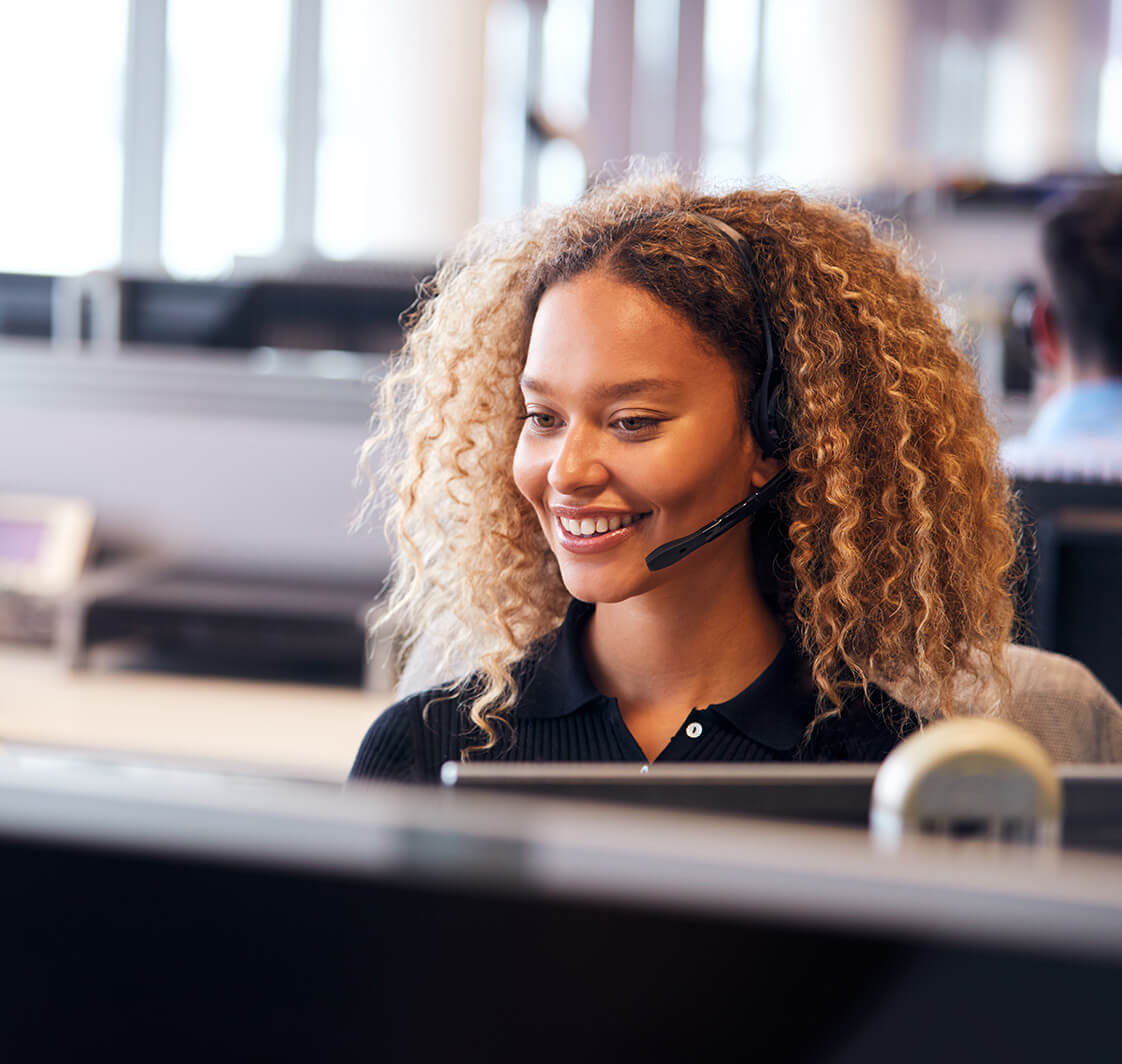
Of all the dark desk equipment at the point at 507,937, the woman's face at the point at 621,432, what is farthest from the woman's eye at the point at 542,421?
the dark desk equipment at the point at 507,937

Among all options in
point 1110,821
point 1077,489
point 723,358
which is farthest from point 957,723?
point 1077,489

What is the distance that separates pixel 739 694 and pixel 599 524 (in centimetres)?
16

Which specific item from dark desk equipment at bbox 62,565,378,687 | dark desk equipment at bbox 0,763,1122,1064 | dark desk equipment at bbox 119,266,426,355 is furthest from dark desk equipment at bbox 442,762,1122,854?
dark desk equipment at bbox 119,266,426,355

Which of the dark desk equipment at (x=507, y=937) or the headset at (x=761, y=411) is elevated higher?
the headset at (x=761, y=411)

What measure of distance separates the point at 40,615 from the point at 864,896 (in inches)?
77.7

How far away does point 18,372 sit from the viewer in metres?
2.32

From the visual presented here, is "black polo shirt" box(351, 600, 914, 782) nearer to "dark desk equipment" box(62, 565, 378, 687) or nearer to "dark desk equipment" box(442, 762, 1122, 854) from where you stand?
"dark desk equipment" box(442, 762, 1122, 854)

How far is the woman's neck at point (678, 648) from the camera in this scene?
982 millimetres

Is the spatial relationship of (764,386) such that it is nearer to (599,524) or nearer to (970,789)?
(599,524)

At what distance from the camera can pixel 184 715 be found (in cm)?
180

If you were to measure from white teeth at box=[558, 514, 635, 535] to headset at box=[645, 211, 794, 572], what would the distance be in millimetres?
45

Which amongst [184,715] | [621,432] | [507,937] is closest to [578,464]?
[621,432]

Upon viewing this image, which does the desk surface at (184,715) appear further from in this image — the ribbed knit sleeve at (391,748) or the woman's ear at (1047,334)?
the woman's ear at (1047,334)

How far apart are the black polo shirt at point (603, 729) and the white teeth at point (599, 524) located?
4.3 inches
